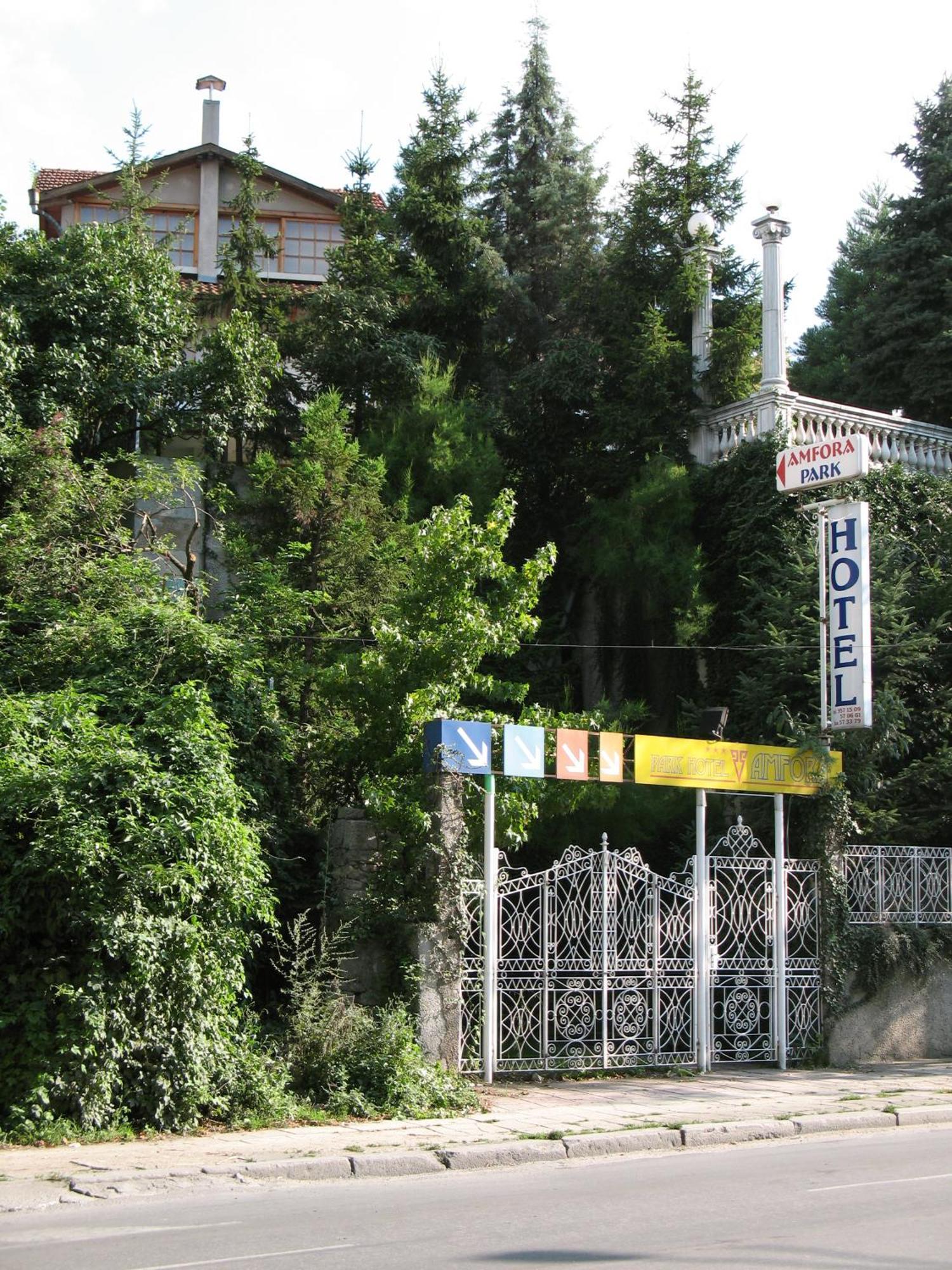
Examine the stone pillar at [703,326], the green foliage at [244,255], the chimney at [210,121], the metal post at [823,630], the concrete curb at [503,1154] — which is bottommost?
the concrete curb at [503,1154]

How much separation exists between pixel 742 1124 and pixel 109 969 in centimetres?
551

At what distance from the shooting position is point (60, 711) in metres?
11.5

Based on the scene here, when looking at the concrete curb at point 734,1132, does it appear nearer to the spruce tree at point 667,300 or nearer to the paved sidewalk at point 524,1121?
the paved sidewalk at point 524,1121

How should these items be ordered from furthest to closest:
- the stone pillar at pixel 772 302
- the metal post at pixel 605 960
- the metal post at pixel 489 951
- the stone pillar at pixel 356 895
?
the stone pillar at pixel 772 302 → the metal post at pixel 605 960 → the metal post at pixel 489 951 → the stone pillar at pixel 356 895

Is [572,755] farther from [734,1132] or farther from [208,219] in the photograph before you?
[208,219]

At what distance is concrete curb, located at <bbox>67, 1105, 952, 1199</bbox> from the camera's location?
8688 millimetres

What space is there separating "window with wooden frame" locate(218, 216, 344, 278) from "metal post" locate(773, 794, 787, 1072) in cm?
2040

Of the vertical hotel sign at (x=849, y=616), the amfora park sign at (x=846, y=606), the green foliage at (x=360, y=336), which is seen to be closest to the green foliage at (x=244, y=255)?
the green foliage at (x=360, y=336)

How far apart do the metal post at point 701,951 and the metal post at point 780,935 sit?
0.99m

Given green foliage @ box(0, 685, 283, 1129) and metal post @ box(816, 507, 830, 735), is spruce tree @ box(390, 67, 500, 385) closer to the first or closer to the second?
metal post @ box(816, 507, 830, 735)

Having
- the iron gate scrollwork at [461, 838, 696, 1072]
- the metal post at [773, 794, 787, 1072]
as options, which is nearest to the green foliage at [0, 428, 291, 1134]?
the iron gate scrollwork at [461, 838, 696, 1072]

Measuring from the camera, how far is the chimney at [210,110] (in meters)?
32.0

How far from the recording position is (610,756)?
45.0 feet

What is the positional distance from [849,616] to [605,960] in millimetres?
5487
